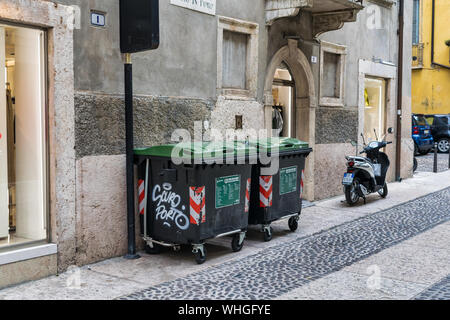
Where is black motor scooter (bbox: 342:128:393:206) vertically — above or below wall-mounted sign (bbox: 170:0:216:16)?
below

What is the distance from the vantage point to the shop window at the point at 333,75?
11.3 m

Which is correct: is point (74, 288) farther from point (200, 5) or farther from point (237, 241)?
point (200, 5)

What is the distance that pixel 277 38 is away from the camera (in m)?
9.80

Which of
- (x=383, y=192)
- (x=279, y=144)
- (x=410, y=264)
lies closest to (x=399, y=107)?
(x=383, y=192)

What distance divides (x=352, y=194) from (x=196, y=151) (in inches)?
200

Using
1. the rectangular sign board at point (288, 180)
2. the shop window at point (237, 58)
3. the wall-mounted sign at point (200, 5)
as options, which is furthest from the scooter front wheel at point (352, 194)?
the wall-mounted sign at point (200, 5)

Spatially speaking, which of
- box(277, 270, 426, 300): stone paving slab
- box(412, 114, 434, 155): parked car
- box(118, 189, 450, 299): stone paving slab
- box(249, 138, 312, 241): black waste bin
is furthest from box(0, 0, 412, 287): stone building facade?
box(412, 114, 434, 155): parked car

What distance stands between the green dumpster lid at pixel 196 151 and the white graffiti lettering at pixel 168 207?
41cm

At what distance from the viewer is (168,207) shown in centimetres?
657

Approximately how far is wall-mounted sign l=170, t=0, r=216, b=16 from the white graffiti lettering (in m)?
2.62

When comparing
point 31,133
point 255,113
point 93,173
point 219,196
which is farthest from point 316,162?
point 31,133

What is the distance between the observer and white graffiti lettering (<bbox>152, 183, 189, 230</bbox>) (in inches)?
254

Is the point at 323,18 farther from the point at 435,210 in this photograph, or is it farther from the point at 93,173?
the point at 93,173

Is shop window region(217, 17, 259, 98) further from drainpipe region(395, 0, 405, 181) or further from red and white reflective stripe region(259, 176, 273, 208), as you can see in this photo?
drainpipe region(395, 0, 405, 181)
